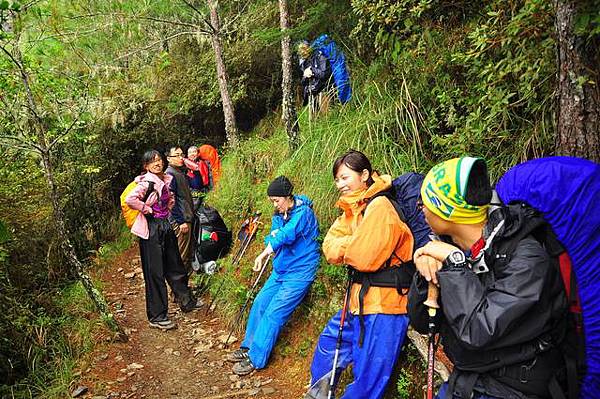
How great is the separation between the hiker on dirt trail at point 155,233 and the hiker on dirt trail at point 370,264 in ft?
11.5

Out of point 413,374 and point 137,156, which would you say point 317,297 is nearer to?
point 413,374

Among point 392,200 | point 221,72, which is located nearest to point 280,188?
point 392,200

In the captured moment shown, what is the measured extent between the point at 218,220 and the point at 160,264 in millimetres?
2046

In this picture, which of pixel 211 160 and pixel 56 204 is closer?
pixel 56 204

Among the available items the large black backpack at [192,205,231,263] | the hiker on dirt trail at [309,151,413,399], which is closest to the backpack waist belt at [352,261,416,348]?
the hiker on dirt trail at [309,151,413,399]

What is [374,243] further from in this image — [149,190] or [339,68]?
[339,68]

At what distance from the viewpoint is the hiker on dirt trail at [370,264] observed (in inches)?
136

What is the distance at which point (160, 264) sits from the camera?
6652mm

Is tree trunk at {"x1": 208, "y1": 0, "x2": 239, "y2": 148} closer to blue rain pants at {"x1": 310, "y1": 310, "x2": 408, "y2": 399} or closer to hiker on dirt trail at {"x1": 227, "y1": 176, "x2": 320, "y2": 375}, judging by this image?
hiker on dirt trail at {"x1": 227, "y1": 176, "x2": 320, "y2": 375}

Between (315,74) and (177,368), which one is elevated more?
(315,74)

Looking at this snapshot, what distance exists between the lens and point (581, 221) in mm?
1888

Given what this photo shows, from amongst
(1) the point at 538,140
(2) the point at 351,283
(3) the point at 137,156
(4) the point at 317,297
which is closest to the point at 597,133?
(1) the point at 538,140

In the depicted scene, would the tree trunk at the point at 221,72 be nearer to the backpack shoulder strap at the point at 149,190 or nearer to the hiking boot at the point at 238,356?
the backpack shoulder strap at the point at 149,190

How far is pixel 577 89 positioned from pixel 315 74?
5256mm
